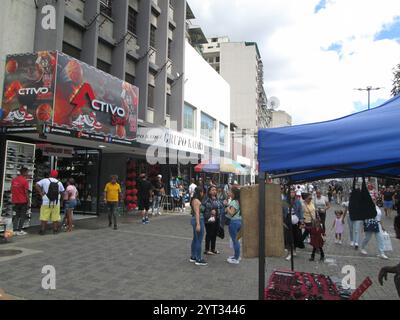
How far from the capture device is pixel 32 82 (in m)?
10.5

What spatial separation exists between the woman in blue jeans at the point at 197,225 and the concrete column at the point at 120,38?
10480 mm

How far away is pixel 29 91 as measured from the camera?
10461 mm

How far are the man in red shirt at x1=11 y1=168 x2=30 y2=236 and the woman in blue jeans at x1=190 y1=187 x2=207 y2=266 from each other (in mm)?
5314

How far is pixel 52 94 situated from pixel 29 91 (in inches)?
29.8

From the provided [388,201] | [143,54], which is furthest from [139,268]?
[388,201]

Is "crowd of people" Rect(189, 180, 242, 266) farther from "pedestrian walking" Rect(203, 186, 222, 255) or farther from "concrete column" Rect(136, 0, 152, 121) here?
"concrete column" Rect(136, 0, 152, 121)

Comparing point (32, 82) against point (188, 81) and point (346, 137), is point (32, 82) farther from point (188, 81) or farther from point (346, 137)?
point (188, 81)

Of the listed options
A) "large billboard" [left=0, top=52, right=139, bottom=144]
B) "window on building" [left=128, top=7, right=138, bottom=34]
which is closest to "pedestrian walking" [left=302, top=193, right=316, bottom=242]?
"large billboard" [left=0, top=52, right=139, bottom=144]

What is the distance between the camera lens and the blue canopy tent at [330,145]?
3166 mm

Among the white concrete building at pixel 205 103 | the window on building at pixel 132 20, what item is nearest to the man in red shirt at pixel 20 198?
the window on building at pixel 132 20

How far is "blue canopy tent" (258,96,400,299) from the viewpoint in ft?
10.4

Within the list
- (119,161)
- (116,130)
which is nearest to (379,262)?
(116,130)
